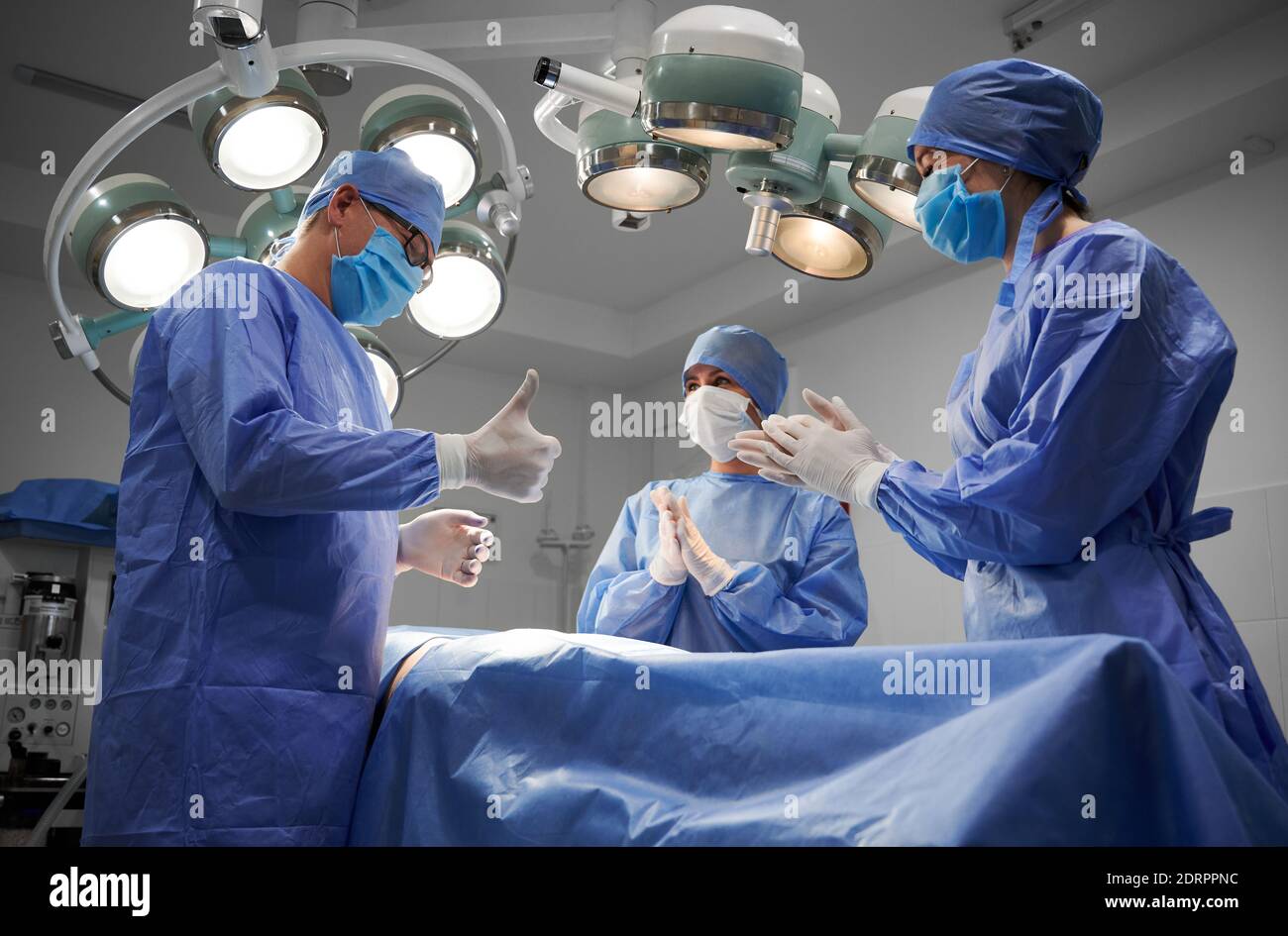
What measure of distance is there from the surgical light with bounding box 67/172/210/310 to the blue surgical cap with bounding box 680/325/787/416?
1259 millimetres

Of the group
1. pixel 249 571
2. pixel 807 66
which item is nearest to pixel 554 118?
pixel 249 571

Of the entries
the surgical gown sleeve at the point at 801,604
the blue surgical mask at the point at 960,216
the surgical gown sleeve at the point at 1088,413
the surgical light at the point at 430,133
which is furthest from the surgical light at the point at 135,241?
the surgical gown sleeve at the point at 1088,413

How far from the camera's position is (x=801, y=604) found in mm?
2633

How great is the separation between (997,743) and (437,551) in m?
1.25

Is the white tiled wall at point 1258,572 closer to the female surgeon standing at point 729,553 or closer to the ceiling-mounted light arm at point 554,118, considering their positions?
the female surgeon standing at point 729,553

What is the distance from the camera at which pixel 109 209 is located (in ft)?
7.77

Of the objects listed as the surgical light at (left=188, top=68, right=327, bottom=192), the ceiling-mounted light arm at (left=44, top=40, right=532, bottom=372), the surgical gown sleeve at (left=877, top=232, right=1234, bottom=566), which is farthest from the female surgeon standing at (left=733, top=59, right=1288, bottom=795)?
the surgical light at (left=188, top=68, right=327, bottom=192)

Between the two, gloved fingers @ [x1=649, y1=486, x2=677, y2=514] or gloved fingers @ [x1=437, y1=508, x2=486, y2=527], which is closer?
gloved fingers @ [x1=437, y1=508, x2=486, y2=527]

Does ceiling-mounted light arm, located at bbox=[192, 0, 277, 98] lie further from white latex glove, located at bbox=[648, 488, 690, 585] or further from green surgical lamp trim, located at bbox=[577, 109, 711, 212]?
white latex glove, located at bbox=[648, 488, 690, 585]

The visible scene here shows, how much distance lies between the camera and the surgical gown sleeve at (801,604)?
99.9 inches

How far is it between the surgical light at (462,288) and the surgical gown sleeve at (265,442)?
3.26ft

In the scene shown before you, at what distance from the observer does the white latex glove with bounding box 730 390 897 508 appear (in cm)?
176

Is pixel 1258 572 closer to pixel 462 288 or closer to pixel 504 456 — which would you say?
pixel 462 288
